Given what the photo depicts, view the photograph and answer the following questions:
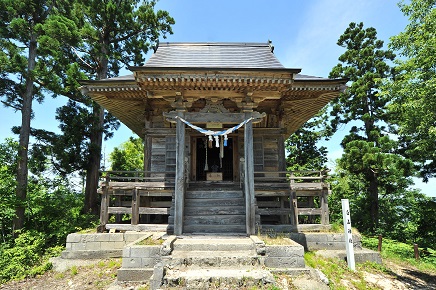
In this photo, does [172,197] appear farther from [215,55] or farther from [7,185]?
[7,185]

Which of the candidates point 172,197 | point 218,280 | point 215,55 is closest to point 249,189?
point 172,197

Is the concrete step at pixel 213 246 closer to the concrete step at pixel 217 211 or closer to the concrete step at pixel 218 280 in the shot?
the concrete step at pixel 218 280

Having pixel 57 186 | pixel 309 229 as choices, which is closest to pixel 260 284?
pixel 309 229

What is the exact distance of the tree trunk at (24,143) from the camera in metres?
11.6

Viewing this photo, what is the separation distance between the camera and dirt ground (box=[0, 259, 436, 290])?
6.28m

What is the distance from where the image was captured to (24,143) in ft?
40.9

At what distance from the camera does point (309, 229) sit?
8.85 metres

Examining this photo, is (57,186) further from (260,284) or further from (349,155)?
(349,155)

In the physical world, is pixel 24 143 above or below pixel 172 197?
above

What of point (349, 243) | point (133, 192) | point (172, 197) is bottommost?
point (349, 243)

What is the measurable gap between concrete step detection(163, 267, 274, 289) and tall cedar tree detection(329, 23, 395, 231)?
42.5 ft

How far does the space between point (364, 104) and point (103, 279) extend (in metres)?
18.8

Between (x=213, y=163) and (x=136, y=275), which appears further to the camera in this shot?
(x=213, y=163)

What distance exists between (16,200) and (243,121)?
10.6m
